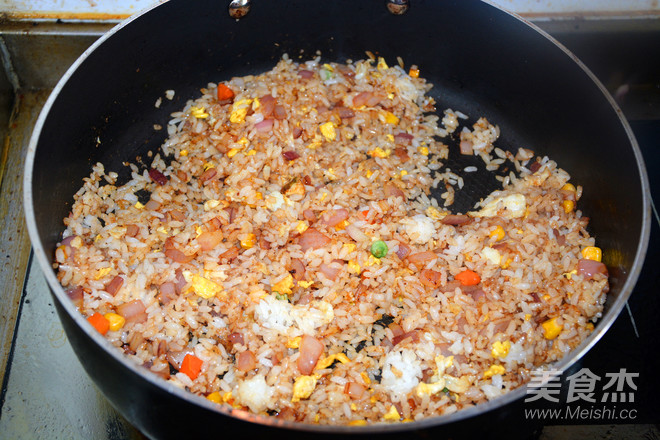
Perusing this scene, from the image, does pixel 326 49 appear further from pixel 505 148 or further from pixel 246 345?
pixel 246 345

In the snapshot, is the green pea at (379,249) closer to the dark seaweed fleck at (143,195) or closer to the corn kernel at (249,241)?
the corn kernel at (249,241)

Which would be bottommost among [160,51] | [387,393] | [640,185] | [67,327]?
[387,393]

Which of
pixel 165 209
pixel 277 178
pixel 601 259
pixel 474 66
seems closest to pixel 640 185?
pixel 601 259

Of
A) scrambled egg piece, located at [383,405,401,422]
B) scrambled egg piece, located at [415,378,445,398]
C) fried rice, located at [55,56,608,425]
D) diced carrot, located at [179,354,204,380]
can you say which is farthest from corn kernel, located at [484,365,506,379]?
diced carrot, located at [179,354,204,380]

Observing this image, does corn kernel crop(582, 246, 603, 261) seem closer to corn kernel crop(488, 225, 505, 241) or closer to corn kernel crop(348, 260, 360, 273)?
corn kernel crop(488, 225, 505, 241)

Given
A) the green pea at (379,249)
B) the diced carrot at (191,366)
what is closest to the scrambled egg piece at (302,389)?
the diced carrot at (191,366)

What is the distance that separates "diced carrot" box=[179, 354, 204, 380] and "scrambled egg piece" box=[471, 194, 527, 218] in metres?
1.28

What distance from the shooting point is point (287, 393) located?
1.91 meters

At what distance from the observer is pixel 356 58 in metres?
2.80

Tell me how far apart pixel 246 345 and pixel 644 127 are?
7.04ft

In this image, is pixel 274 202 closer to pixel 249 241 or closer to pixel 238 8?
pixel 249 241

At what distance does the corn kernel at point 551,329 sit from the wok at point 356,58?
0.16m

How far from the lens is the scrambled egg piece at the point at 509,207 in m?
2.35

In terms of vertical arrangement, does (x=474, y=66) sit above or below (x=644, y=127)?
above
